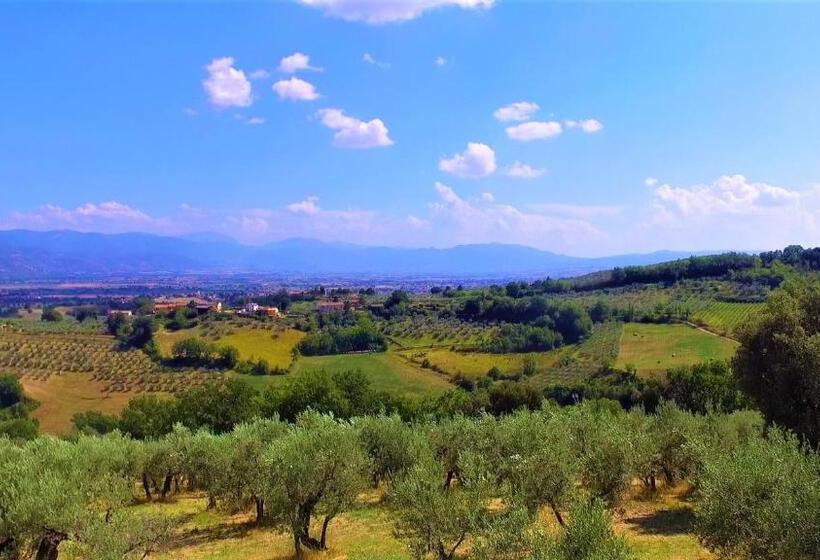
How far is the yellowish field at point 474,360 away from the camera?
9606 cm

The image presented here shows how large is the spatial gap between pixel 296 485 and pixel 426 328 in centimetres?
11934

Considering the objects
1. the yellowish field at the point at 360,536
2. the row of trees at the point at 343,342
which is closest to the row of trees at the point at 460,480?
the yellowish field at the point at 360,536

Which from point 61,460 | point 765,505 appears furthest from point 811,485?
point 61,460

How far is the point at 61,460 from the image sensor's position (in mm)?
24016

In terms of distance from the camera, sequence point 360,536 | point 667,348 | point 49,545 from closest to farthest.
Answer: point 49,545 → point 360,536 → point 667,348

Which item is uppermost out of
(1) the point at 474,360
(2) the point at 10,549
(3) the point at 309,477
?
(3) the point at 309,477

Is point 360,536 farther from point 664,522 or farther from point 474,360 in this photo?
point 474,360

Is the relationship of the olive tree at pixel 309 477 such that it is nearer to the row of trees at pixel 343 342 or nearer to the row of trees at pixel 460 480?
the row of trees at pixel 460 480

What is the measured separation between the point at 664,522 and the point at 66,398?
3490 inches

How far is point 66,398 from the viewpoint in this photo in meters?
84.6

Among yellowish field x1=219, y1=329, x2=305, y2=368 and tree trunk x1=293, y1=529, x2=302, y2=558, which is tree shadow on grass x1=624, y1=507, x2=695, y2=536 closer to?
tree trunk x1=293, y1=529, x2=302, y2=558

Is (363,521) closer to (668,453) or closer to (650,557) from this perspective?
(650,557)

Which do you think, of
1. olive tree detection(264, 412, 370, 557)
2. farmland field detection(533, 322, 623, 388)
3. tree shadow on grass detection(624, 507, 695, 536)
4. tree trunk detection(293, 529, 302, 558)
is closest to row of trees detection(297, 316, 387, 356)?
farmland field detection(533, 322, 623, 388)

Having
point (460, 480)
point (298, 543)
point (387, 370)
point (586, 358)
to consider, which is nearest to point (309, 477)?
point (298, 543)
